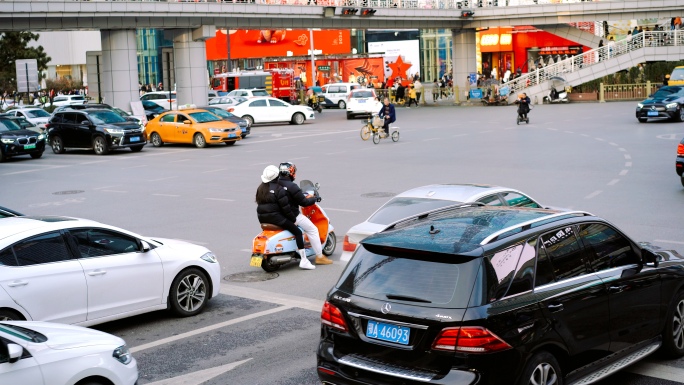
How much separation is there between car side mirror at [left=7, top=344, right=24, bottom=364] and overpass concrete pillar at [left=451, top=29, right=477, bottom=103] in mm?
57102

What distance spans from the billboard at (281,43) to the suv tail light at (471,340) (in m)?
86.9

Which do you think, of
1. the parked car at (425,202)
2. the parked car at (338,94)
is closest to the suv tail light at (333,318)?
the parked car at (425,202)

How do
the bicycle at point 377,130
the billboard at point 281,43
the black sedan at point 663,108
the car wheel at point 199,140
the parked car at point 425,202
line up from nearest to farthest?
1. the parked car at point 425,202
2. the bicycle at point 377,130
3. the car wheel at point 199,140
4. the black sedan at point 663,108
5. the billboard at point 281,43

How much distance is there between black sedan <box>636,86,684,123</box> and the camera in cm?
3628

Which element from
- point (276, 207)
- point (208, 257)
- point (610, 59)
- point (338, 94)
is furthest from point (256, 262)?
point (338, 94)

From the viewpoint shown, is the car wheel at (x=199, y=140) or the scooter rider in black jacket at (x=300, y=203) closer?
the scooter rider in black jacket at (x=300, y=203)

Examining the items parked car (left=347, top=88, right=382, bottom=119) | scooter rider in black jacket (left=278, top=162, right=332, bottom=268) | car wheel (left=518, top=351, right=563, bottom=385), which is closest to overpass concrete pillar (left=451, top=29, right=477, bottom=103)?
parked car (left=347, top=88, right=382, bottom=119)

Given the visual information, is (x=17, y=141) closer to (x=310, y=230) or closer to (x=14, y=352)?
(x=310, y=230)

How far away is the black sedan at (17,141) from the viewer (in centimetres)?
3272

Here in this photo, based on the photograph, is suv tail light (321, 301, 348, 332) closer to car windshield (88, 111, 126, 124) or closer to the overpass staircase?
car windshield (88, 111, 126, 124)

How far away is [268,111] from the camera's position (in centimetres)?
4600

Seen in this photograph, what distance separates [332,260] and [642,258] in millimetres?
6628

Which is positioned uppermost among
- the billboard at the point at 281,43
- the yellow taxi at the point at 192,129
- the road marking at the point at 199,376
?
the billboard at the point at 281,43

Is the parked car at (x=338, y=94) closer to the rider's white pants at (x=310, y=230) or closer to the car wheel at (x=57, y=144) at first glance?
the car wheel at (x=57, y=144)
